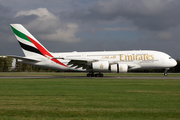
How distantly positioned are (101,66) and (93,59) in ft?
10.6

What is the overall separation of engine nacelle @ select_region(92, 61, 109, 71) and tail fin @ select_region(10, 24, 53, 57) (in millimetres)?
9722

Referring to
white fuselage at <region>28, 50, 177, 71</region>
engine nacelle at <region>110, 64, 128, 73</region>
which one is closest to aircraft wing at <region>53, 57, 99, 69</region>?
white fuselage at <region>28, 50, 177, 71</region>

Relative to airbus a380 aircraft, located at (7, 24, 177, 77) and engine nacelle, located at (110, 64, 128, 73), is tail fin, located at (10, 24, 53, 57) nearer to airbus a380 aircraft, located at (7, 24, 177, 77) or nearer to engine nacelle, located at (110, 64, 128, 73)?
airbus a380 aircraft, located at (7, 24, 177, 77)

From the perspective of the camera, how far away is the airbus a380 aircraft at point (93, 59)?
34866 mm

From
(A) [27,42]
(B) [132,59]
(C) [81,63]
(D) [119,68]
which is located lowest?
(D) [119,68]

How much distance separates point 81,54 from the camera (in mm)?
38281

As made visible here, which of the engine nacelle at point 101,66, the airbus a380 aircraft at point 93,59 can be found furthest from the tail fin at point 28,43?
the engine nacelle at point 101,66

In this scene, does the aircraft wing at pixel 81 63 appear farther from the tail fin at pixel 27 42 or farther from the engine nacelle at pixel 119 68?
the tail fin at pixel 27 42

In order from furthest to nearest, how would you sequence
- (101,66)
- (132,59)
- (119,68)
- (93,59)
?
1. (93,59)
2. (132,59)
3. (101,66)
4. (119,68)

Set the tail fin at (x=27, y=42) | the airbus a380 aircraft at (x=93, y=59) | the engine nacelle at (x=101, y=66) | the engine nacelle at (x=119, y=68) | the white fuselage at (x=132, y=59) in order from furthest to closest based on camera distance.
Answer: the tail fin at (x=27, y=42), the white fuselage at (x=132, y=59), the airbus a380 aircraft at (x=93, y=59), the engine nacelle at (x=101, y=66), the engine nacelle at (x=119, y=68)

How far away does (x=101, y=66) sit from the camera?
34.3 meters

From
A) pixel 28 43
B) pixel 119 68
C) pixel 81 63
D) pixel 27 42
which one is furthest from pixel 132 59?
pixel 27 42

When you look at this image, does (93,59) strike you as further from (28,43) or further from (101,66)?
(28,43)

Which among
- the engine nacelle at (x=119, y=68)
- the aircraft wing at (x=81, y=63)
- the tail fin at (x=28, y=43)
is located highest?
the tail fin at (x=28, y=43)
